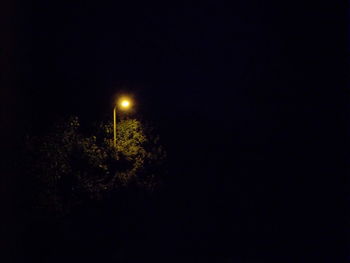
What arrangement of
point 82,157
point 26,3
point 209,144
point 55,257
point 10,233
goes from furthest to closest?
point 209,144 → point 82,157 → point 55,257 → point 26,3 → point 10,233

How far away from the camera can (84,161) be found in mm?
13945

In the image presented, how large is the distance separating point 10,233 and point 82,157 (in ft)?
38.3

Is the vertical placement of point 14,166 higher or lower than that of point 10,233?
higher

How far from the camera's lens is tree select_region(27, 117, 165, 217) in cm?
1265

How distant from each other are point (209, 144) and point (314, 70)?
7.12 meters

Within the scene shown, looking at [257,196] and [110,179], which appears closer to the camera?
[110,179]

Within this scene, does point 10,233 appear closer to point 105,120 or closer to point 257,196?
point 105,120

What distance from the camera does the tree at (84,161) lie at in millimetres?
12648

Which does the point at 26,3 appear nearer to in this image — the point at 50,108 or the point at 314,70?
the point at 50,108

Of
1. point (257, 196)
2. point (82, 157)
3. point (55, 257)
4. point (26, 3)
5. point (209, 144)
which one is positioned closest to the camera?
point (26, 3)

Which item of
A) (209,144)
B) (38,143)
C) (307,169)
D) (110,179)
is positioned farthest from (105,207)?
(307,169)

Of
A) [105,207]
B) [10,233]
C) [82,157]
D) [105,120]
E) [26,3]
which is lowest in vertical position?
[10,233]

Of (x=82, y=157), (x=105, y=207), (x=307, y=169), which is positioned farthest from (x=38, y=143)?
(x=307, y=169)

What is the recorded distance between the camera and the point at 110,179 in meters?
15.4
